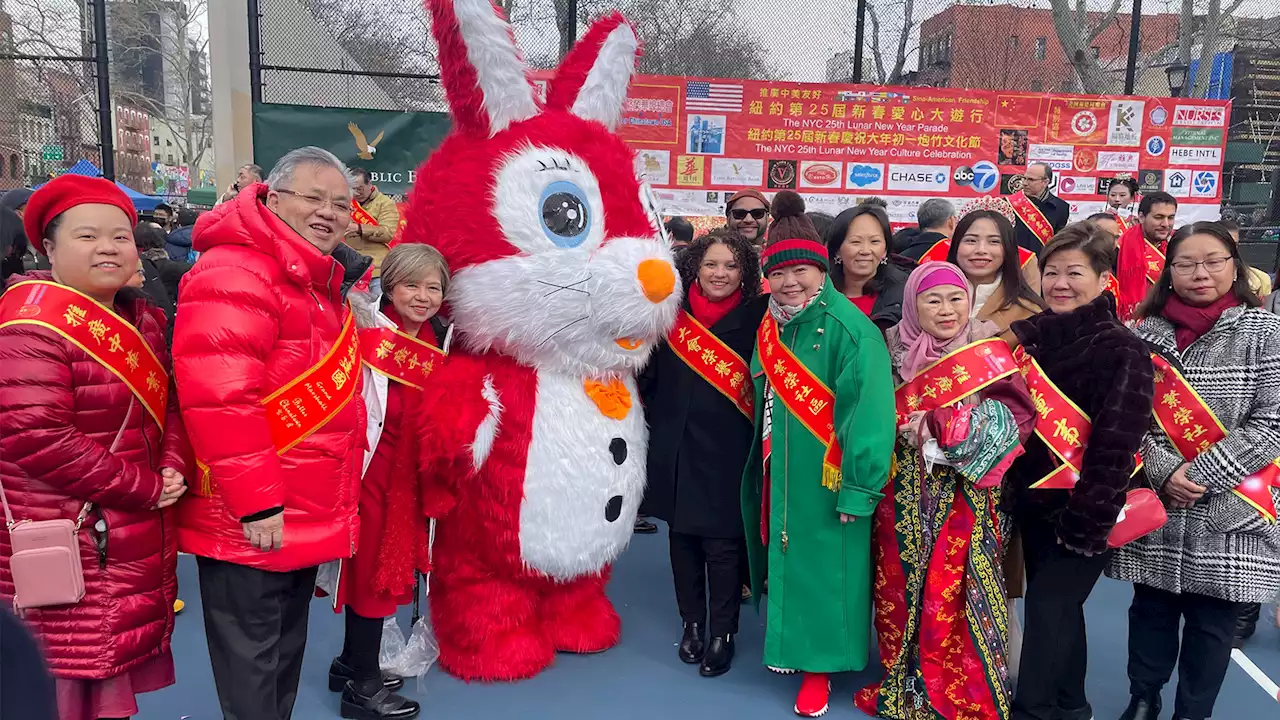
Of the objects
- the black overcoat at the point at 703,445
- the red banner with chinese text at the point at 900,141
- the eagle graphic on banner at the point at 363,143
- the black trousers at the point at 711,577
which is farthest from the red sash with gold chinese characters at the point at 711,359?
the eagle graphic on banner at the point at 363,143

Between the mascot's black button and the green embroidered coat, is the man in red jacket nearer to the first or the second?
the mascot's black button

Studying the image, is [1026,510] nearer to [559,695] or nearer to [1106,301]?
[1106,301]

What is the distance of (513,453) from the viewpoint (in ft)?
9.79

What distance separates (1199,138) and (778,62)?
397cm

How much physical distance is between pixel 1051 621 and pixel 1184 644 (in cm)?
53

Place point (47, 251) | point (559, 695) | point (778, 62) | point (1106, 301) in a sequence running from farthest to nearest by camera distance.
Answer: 1. point (778, 62)
2. point (559, 695)
3. point (1106, 301)
4. point (47, 251)

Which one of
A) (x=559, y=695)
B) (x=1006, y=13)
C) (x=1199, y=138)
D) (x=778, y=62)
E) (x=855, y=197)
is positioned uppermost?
(x=1006, y=13)

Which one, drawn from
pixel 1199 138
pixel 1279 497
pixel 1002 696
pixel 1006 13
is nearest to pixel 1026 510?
pixel 1002 696

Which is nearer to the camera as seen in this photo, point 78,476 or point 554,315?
point 78,476

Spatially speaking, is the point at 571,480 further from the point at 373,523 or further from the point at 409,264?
the point at 409,264

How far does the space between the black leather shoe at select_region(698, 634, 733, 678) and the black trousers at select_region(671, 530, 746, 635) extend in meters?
0.03

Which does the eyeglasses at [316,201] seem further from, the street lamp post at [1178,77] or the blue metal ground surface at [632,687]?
the street lamp post at [1178,77]

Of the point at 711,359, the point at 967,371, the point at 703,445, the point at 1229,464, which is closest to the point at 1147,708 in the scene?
the point at 1229,464

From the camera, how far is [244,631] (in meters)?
2.21
